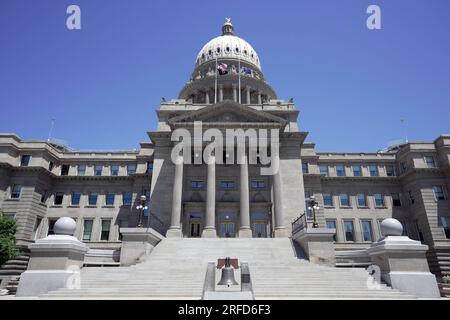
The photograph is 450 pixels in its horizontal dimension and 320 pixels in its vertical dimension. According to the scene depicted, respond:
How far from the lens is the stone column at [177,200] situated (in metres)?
33.5

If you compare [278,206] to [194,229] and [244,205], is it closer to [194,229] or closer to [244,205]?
[244,205]

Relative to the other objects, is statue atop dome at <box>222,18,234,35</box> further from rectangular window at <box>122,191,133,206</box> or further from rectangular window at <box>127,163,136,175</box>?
rectangular window at <box>122,191,133,206</box>

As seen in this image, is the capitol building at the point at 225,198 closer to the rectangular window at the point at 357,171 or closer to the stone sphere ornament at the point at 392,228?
the rectangular window at the point at 357,171

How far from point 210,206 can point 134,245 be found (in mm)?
11706

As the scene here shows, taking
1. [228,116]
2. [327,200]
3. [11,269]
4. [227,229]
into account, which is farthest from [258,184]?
[11,269]

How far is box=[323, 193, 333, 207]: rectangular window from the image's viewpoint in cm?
4688

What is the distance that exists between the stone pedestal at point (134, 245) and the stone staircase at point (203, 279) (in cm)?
87

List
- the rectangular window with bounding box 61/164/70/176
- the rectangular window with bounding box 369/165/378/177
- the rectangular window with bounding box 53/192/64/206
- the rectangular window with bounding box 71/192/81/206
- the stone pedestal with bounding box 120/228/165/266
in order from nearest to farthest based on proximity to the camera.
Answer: the stone pedestal with bounding box 120/228/165/266, the rectangular window with bounding box 53/192/64/206, the rectangular window with bounding box 71/192/81/206, the rectangular window with bounding box 61/164/70/176, the rectangular window with bounding box 369/165/378/177

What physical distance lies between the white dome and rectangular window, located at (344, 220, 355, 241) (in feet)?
150

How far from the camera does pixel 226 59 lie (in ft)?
232

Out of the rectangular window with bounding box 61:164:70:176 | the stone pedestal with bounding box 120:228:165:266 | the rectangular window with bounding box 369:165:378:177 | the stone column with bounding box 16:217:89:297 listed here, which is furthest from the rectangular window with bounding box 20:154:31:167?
the rectangular window with bounding box 369:165:378:177

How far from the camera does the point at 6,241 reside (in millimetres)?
29219

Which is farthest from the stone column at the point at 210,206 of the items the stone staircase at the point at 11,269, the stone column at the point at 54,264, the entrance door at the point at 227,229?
the stone staircase at the point at 11,269

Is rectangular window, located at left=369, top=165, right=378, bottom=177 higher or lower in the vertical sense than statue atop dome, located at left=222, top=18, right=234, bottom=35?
lower
